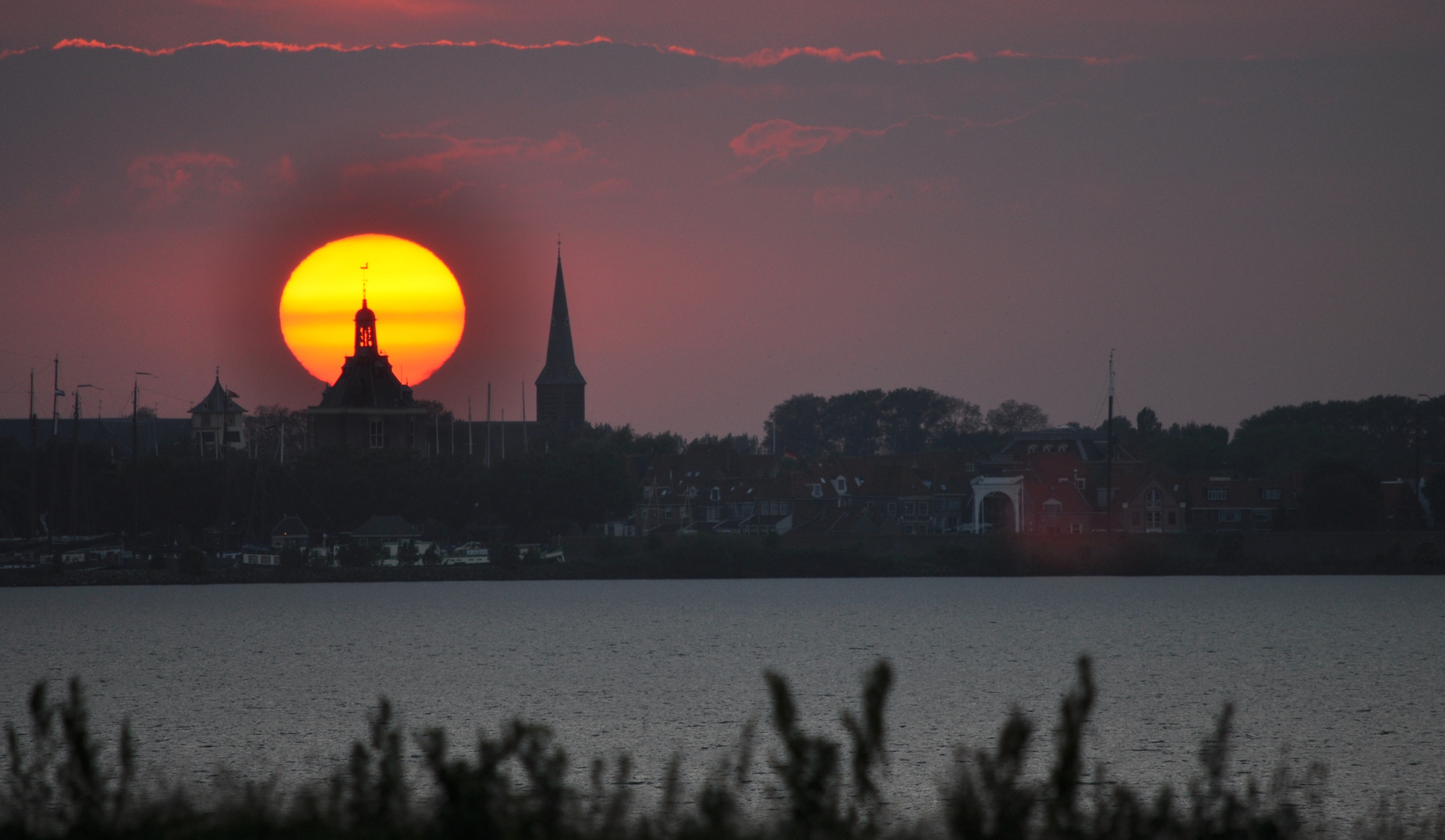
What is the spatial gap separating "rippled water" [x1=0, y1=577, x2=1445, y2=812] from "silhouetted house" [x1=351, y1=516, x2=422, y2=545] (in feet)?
19.9

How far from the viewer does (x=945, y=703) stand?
2008 inches

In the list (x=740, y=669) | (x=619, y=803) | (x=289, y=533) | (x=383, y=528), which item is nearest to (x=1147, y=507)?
(x=383, y=528)

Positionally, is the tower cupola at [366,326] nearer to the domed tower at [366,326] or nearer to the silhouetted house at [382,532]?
the domed tower at [366,326]

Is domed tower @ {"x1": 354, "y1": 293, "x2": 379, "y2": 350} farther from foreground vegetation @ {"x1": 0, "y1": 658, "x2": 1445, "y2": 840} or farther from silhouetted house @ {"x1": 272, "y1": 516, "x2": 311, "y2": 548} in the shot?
foreground vegetation @ {"x1": 0, "y1": 658, "x2": 1445, "y2": 840}

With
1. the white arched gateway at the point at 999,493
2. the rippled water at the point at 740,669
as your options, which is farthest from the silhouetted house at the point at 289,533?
the white arched gateway at the point at 999,493

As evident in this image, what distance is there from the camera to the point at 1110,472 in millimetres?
132375

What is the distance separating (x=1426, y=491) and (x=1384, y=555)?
11500mm

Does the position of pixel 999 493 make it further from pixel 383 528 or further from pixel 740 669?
pixel 740 669

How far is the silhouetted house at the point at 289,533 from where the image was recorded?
135125mm

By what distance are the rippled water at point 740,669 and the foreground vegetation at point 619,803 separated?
62.4 feet

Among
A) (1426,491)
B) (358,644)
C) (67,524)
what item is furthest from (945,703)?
(67,524)

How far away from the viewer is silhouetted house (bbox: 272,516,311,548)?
443 feet

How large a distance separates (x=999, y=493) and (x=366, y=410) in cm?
7397

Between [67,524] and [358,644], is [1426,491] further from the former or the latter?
[67,524]
